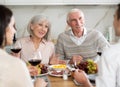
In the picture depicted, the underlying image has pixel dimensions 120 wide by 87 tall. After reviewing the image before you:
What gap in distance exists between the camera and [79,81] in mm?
1656

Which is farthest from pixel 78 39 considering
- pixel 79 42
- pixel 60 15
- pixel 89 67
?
pixel 60 15

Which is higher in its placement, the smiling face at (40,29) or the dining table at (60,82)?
the smiling face at (40,29)

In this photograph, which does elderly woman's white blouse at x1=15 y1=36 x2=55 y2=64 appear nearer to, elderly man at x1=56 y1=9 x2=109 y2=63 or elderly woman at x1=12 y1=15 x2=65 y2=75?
elderly woman at x1=12 y1=15 x2=65 y2=75

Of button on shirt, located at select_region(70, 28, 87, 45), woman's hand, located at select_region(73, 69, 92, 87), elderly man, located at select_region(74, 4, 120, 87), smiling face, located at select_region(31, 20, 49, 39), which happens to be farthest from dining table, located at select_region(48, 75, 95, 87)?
button on shirt, located at select_region(70, 28, 87, 45)

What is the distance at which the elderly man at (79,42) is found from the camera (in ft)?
8.56

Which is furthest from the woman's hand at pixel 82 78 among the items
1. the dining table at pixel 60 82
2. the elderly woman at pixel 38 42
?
the elderly woman at pixel 38 42

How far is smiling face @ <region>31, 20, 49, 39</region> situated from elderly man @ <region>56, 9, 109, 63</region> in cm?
29

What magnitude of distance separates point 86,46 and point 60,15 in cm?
111

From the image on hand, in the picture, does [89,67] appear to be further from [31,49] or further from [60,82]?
[31,49]

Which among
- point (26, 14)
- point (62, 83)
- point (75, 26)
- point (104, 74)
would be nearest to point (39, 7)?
point (26, 14)

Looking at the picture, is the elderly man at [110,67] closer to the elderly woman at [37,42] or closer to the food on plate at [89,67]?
the food on plate at [89,67]

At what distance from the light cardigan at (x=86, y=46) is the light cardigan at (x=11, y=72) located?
1525 mm

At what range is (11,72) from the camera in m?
1.09

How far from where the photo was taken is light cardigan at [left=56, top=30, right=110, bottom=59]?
261cm
